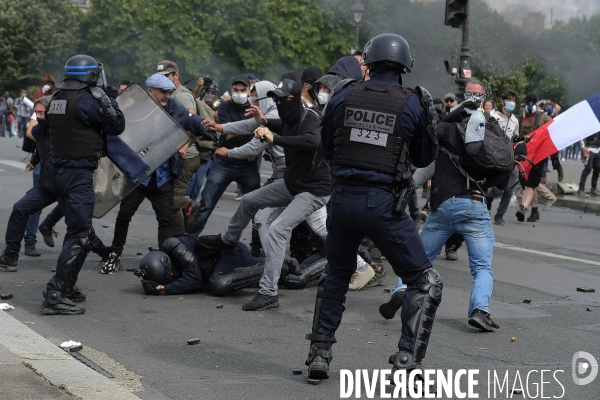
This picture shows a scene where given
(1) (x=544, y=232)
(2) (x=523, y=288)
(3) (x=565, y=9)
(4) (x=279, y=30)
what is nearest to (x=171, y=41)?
(4) (x=279, y=30)

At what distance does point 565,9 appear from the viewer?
1852 cm

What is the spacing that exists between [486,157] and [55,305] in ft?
10.2

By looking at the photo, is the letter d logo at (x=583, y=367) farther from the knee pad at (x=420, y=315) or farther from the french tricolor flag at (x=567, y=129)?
the french tricolor flag at (x=567, y=129)

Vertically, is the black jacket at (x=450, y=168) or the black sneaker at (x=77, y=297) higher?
the black jacket at (x=450, y=168)

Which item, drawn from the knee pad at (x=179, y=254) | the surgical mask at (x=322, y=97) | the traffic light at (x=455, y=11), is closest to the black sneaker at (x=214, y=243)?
the knee pad at (x=179, y=254)

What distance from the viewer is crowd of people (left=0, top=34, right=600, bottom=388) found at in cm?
505

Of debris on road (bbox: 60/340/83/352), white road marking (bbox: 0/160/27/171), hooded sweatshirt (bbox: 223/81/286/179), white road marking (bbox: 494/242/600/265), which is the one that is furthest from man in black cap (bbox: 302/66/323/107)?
white road marking (bbox: 0/160/27/171)

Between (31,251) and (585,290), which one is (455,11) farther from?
(31,251)

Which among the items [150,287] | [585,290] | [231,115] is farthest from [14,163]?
[585,290]

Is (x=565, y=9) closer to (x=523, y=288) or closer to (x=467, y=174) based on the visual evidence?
(x=523, y=288)

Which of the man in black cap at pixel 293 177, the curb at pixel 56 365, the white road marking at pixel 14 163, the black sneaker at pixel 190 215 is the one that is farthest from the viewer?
the white road marking at pixel 14 163

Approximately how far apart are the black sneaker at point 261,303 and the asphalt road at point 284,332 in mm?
63

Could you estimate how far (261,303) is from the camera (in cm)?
712

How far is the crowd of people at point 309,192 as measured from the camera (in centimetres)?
505
